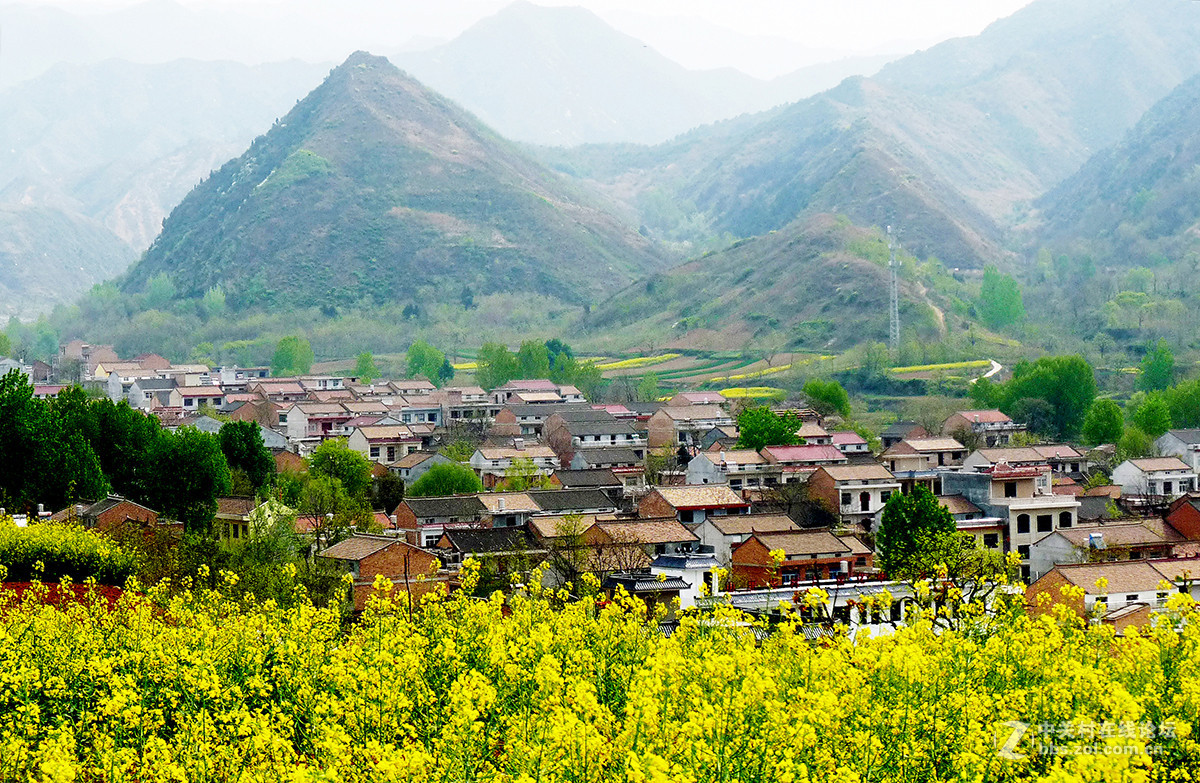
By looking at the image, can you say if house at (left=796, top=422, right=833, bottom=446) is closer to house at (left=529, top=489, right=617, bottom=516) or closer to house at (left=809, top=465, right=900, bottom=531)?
house at (left=809, top=465, right=900, bottom=531)

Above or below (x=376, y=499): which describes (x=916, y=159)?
above

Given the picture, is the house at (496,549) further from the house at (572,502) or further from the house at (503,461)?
the house at (503,461)

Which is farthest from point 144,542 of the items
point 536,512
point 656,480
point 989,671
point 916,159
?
point 916,159

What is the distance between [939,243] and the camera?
135m

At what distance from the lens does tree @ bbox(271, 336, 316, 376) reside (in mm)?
98062

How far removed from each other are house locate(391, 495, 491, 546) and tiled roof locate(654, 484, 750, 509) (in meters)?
4.87

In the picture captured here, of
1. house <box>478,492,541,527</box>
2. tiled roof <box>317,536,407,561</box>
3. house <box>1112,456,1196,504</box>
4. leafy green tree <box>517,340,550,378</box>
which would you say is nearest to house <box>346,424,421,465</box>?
house <box>478,492,541,527</box>

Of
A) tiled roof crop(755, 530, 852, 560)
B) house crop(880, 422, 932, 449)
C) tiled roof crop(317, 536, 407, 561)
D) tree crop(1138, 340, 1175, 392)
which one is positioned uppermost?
tree crop(1138, 340, 1175, 392)

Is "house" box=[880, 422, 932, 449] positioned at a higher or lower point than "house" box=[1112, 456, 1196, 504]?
higher

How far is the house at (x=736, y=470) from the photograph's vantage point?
49.6 meters

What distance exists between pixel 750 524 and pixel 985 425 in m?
25.6

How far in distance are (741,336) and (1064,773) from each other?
90.1m

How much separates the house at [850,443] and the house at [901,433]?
5.63 ft

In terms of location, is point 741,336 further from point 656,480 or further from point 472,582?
point 472,582
